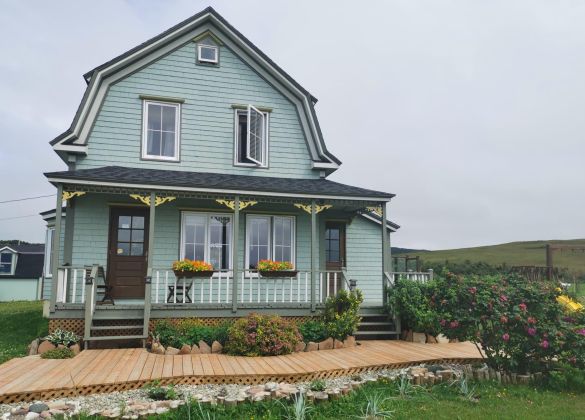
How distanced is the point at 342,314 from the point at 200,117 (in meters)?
6.55

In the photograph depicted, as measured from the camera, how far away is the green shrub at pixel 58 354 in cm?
818

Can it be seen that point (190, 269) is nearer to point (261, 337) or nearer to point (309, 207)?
point (261, 337)

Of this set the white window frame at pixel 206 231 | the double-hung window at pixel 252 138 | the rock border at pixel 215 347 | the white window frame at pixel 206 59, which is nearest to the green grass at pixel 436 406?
the rock border at pixel 215 347

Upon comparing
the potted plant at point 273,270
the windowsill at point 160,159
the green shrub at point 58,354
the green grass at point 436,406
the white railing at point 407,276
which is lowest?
the green grass at point 436,406

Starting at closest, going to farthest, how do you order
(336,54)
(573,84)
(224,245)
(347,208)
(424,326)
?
(424,326) < (224,245) < (347,208) < (573,84) < (336,54)

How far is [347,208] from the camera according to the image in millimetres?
13180

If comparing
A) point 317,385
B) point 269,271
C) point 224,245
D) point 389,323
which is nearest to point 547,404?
point 317,385

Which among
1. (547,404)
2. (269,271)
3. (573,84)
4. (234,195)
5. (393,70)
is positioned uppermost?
(393,70)

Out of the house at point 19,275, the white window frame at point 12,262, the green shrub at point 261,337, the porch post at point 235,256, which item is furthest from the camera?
the white window frame at point 12,262

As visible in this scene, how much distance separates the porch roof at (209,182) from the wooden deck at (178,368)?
3500mm

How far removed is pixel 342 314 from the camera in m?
9.77

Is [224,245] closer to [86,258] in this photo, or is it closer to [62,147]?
[86,258]

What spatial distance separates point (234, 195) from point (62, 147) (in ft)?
14.5

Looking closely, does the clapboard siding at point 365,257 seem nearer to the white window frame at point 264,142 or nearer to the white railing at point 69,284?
the white window frame at point 264,142
